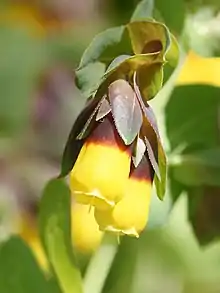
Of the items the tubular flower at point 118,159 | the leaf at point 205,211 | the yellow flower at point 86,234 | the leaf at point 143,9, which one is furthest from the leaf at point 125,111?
the yellow flower at point 86,234

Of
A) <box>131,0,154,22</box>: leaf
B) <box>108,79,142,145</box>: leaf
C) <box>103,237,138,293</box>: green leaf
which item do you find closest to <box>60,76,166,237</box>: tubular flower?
<box>108,79,142,145</box>: leaf

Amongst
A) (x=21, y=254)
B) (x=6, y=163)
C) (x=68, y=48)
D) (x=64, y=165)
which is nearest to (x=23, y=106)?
(x=68, y=48)

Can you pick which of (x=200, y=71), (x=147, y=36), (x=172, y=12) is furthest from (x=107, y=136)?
(x=200, y=71)

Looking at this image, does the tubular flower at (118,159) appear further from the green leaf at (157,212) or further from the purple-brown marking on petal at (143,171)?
the green leaf at (157,212)

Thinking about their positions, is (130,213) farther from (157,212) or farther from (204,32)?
(204,32)

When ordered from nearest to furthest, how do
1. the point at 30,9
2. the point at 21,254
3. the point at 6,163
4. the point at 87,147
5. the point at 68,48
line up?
the point at 87,147
the point at 21,254
the point at 68,48
the point at 6,163
the point at 30,9

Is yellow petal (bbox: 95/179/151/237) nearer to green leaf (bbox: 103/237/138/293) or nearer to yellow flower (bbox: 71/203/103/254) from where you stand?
green leaf (bbox: 103/237/138/293)

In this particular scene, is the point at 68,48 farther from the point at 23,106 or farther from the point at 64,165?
the point at 64,165
